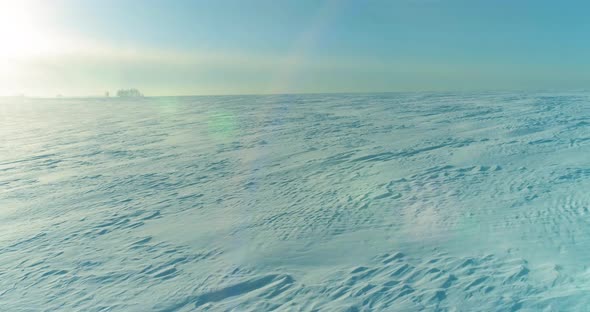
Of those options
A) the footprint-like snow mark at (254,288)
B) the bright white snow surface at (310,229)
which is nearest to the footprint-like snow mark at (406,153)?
the bright white snow surface at (310,229)

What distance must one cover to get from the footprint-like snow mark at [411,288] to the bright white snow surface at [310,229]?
19 millimetres

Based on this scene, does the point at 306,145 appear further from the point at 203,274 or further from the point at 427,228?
the point at 203,274

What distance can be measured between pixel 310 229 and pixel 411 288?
193 cm

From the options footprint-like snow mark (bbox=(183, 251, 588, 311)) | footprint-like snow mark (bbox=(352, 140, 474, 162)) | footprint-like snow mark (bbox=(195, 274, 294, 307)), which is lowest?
footprint-like snow mark (bbox=(195, 274, 294, 307))

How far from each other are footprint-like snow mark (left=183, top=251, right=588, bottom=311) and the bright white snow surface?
0.06 feet

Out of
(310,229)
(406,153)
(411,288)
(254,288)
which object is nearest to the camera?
(411,288)

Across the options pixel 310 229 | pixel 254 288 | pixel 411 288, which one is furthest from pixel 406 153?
pixel 254 288

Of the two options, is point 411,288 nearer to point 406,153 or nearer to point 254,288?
point 254,288

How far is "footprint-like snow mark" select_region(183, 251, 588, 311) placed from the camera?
3.45 m

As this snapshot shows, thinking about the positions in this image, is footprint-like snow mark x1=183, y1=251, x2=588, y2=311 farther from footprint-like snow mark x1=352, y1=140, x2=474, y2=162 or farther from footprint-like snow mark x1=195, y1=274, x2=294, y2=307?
footprint-like snow mark x1=352, y1=140, x2=474, y2=162

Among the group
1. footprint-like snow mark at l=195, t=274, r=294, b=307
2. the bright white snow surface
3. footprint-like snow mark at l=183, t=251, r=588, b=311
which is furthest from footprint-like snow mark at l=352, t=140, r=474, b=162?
footprint-like snow mark at l=195, t=274, r=294, b=307

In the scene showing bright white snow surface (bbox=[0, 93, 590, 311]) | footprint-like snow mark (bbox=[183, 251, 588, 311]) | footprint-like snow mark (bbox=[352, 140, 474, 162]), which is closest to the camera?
footprint-like snow mark (bbox=[183, 251, 588, 311])

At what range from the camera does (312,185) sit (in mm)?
7438

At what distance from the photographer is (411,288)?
374cm
